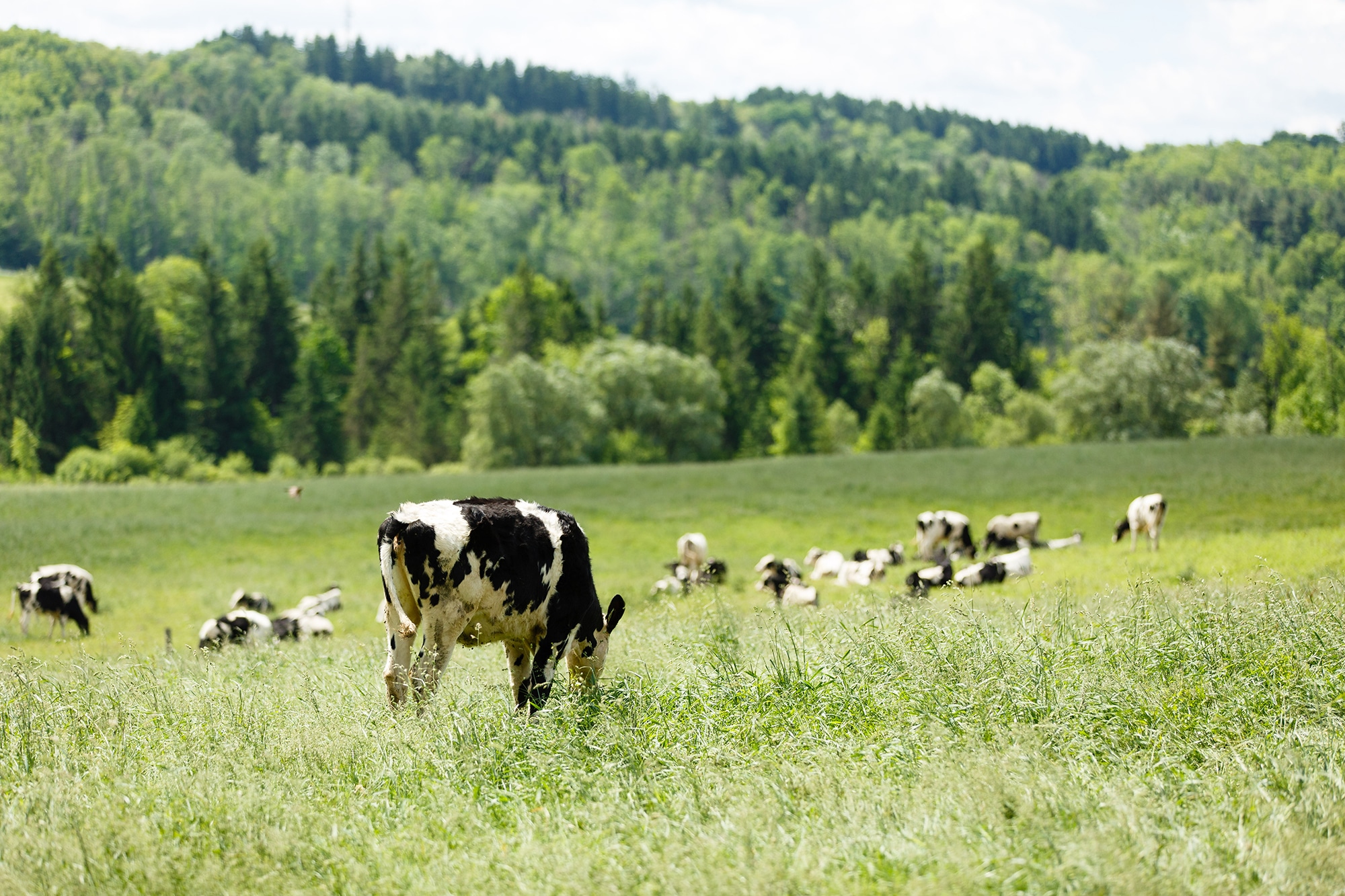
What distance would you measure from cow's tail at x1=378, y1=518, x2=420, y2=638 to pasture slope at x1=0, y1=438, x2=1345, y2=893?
0.71 meters

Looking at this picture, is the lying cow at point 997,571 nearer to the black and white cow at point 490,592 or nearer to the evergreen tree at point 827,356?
the black and white cow at point 490,592

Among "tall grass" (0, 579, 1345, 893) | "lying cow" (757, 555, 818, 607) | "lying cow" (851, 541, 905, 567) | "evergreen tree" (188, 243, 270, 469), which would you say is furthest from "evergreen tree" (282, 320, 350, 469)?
"tall grass" (0, 579, 1345, 893)

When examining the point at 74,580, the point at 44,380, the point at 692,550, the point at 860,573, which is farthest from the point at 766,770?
the point at 44,380

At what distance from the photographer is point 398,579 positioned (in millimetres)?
8961

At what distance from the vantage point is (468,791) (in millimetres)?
6906

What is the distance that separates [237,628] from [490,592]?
14177 mm

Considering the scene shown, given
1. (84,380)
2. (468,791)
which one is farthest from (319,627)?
(84,380)

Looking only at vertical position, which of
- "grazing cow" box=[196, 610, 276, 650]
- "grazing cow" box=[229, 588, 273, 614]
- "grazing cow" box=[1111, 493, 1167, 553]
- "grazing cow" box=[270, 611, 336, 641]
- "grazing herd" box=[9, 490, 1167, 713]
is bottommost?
"grazing cow" box=[229, 588, 273, 614]

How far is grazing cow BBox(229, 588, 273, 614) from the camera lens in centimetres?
2748

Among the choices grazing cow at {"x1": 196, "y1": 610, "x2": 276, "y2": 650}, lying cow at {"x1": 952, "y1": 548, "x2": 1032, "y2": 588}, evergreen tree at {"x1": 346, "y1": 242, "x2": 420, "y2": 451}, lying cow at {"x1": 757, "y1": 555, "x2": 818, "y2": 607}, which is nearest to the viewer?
grazing cow at {"x1": 196, "y1": 610, "x2": 276, "y2": 650}

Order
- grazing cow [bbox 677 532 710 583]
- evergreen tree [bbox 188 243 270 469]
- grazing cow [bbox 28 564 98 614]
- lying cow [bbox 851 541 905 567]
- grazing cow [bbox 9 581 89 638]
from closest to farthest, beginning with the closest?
grazing cow [bbox 9 581 89 638]
grazing cow [bbox 28 564 98 614]
lying cow [bbox 851 541 905 567]
grazing cow [bbox 677 532 710 583]
evergreen tree [bbox 188 243 270 469]

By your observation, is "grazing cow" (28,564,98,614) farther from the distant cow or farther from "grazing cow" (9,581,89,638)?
the distant cow

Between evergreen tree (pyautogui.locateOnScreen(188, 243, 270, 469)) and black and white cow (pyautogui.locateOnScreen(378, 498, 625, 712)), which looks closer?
black and white cow (pyautogui.locateOnScreen(378, 498, 625, 712))

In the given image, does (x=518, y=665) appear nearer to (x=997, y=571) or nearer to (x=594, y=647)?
(x=594, y=647)
